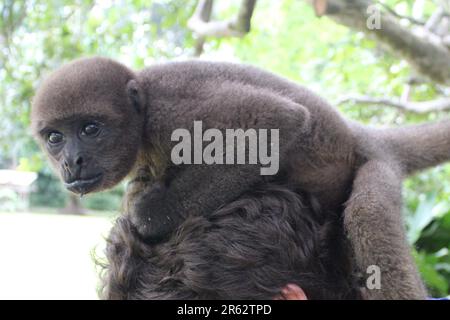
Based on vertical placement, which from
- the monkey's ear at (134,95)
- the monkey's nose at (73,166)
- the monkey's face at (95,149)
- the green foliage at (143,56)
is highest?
the green foliage at (143,56)

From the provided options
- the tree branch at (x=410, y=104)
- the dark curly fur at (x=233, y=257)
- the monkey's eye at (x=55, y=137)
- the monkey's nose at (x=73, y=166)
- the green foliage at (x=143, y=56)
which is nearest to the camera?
the dark curly fur at (x=233, y=257)

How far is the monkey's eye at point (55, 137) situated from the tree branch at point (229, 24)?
1730 millimetres

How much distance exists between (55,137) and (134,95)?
1.25 feet

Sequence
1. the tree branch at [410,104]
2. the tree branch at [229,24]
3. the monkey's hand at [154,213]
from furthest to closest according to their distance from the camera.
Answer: the tree branch at [410,104], the tree branch at [229,24], the monkey's hand at [154,213]

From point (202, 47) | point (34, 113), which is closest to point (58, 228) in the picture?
point (202, 47)

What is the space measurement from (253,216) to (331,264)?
29cm

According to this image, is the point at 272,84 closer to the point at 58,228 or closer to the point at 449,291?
the point at 449,291

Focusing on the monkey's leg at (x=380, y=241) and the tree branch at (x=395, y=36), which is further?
the tree branch at (x=395, y=36)

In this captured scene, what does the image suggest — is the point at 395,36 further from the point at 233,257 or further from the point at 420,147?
the point at 233,257

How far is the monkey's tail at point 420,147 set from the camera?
2391 mm

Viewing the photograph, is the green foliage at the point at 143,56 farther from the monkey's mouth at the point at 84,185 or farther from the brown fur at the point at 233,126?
the monkey's mouth at the point at 84,185

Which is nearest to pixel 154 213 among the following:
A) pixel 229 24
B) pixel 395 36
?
pixel 229 24

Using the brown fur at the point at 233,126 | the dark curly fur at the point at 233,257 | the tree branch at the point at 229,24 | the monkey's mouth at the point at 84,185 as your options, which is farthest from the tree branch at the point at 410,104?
the dark curly fur at the point at 233,257
